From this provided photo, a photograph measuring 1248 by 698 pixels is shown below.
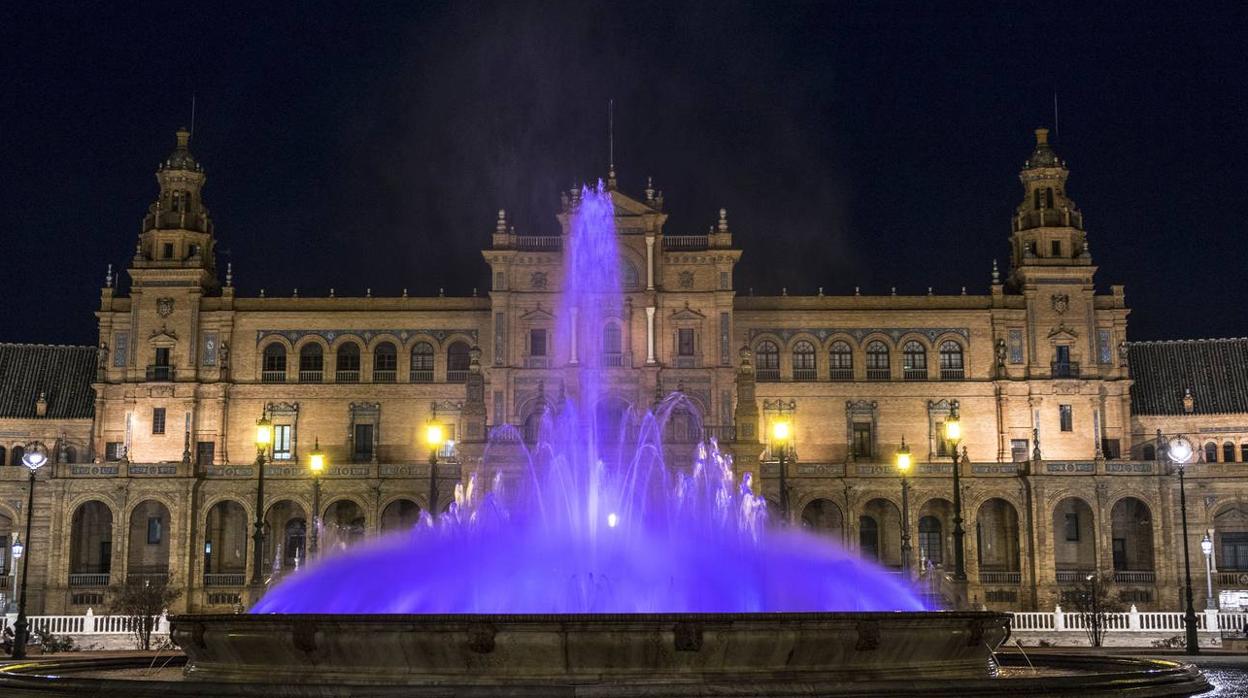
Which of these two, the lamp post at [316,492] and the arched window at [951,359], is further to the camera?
the arched window at [951,359]

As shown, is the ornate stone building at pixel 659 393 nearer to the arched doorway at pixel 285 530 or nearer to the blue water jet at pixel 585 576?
the arched doorway at pixel 285 530

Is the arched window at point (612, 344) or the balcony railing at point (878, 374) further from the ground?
the arched window at point (612, 344)

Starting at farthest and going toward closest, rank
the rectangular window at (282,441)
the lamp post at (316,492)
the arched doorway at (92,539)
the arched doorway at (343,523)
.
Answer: the rectangular window at (282,441) → the arched doorway at (92,539) → the arched doorway at (343,523) → the lamp post at (316,492)

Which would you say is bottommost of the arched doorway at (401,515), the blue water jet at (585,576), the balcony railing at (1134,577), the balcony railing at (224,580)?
the balcony railing at (1134,577)

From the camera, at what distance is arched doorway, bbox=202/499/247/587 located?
72.1 m

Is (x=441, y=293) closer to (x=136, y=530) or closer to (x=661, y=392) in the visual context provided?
(x=661, y=392)

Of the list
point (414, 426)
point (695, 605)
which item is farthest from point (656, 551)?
point (414, 426)

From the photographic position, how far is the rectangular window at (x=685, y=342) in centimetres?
7675

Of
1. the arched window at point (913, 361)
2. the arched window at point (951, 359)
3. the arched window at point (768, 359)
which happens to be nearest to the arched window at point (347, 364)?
the arched window at point (768, 359)

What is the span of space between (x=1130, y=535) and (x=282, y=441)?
145 feet

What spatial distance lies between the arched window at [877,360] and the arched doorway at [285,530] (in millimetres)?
30977

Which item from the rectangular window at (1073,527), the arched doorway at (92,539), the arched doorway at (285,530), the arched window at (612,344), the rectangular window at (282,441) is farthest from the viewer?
the rectangular window at (282,441)

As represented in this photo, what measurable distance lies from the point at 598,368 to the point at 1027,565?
76.1 ft

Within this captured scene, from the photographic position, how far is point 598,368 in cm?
7569
